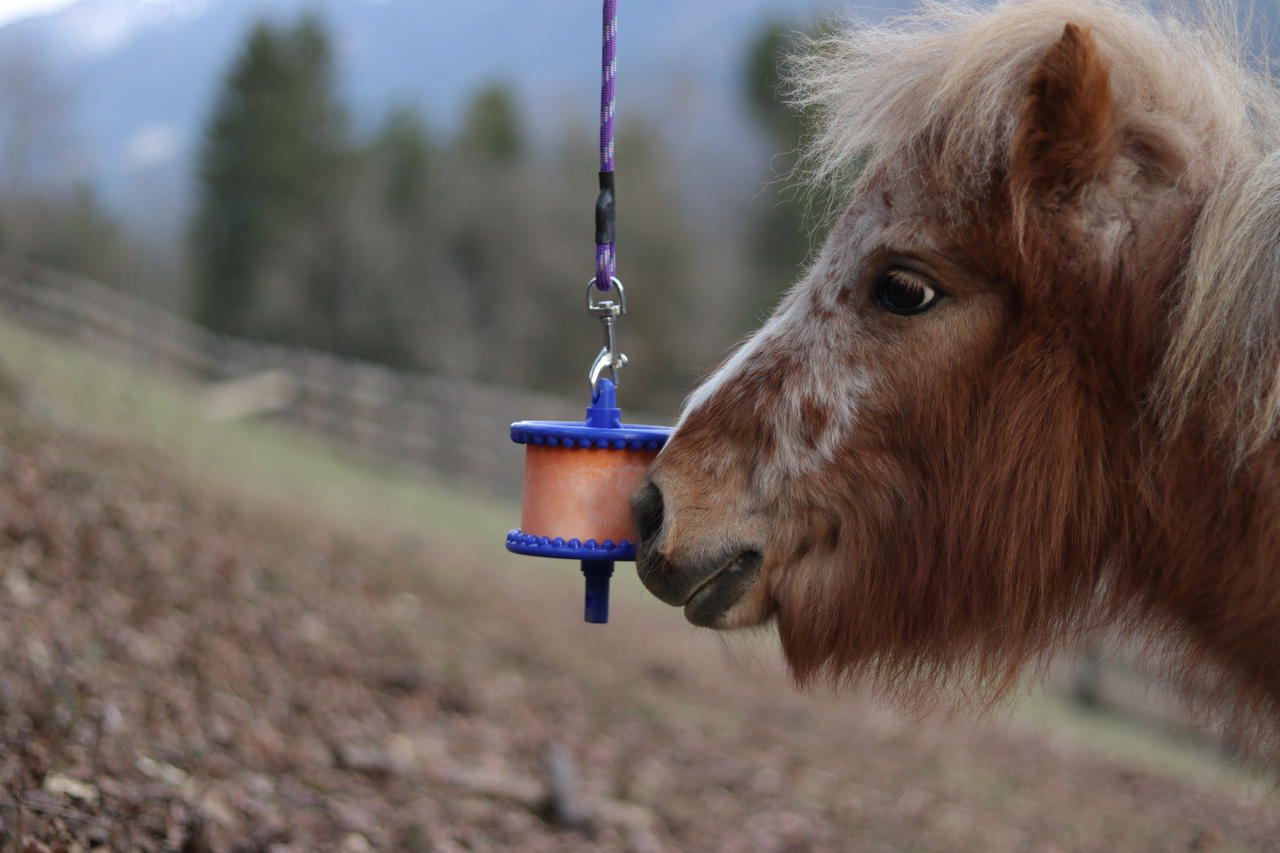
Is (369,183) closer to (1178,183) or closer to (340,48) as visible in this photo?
(340,48)

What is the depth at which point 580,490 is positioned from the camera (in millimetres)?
2229

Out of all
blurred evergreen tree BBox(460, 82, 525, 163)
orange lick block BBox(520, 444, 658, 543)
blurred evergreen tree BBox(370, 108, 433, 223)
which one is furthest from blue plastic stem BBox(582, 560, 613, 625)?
blurred evergreen tree BBox(460, 82, 525, 163)

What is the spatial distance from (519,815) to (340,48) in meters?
34.5

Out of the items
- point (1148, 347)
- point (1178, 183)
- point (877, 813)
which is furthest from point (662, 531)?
point (877, 813)

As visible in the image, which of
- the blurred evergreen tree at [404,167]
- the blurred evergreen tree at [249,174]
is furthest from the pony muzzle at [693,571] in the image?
the blurred evergreen tree at [404,167]

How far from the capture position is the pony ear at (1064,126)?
6.29 feet

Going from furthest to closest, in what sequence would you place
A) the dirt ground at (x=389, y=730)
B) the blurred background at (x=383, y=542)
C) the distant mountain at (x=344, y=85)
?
the distant mountain at (x=344, y=85) < the blurred background at (x=383, y=542) < the dirt ground at (x=389, y=730)

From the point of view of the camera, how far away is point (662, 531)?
2062 mm

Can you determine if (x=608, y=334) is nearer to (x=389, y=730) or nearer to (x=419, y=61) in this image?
(x=389, y=730)

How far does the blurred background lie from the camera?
12.2 feet

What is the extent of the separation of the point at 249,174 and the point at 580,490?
33126mm

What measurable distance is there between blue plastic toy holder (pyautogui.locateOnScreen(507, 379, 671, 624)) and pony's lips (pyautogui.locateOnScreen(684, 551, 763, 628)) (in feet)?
0.59

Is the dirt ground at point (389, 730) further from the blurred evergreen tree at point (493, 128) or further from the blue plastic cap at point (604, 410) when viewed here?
the blurred evergreen tree at point (493, 128)

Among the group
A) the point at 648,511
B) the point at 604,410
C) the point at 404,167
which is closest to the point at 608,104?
the point at 604,410
